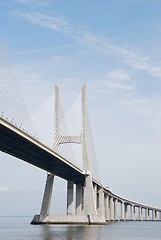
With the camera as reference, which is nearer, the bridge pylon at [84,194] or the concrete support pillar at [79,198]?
the bridge pylon at [84,194]

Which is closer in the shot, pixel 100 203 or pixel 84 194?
pixel 84 194

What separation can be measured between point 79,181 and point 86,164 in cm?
929

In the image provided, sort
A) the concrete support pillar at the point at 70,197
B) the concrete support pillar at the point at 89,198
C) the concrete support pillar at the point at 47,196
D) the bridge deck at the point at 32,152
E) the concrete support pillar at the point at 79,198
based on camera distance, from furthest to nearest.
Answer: the concrete support pillar at the point at 79,198
the concrete support pillar at the point at 70,197
the concrete support pillar at the point at 47,196
the concrete support pillar at the point at 89,198
the bridge deck at the point at 32,152

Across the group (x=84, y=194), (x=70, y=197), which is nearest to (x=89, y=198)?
(x=84, y=194)

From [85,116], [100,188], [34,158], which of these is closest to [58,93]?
[85,116]

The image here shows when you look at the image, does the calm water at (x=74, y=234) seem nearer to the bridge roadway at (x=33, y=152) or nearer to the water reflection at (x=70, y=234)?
the water reflection at (x=70, y=234)

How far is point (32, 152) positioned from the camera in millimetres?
43375

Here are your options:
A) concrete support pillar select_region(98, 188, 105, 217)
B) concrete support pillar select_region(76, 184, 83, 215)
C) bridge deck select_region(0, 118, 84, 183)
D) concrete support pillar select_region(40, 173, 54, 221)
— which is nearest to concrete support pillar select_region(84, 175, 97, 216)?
bridge deck select_region(0, 118, 84, 183)

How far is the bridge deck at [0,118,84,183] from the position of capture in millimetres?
34906

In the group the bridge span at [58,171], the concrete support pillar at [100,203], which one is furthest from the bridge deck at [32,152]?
the concrete support pillar at [100,203]

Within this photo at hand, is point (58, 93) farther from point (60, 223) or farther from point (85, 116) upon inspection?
point (60, 223)

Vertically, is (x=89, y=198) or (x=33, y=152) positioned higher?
(x=33, y=152)

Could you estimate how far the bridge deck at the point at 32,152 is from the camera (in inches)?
1374

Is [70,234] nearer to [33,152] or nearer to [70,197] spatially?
[33,152]
